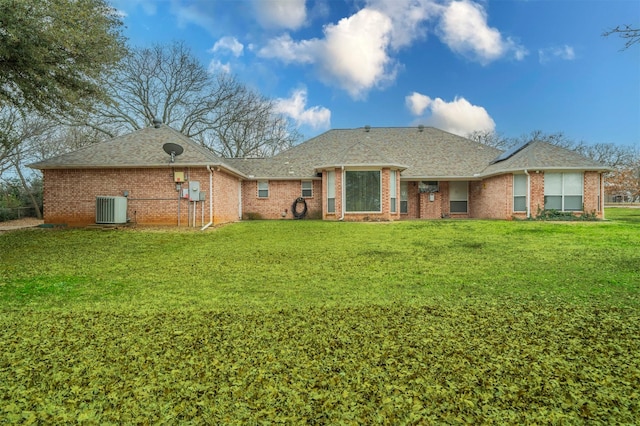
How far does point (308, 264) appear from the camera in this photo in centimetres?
774

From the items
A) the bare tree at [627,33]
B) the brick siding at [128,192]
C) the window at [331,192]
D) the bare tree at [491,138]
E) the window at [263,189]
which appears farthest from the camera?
the bare tree at [491,138]

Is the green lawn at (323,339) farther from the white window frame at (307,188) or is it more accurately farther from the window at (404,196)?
the window at (404,196)

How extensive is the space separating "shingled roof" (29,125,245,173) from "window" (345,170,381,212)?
5.74m

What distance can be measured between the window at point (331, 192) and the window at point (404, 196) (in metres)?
5.15

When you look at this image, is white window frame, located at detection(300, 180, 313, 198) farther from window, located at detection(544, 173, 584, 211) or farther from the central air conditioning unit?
window, located at detection(544, 173, 584, 211)

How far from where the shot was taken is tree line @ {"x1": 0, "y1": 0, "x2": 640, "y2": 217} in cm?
880

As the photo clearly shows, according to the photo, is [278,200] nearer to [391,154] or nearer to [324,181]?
[324,181]

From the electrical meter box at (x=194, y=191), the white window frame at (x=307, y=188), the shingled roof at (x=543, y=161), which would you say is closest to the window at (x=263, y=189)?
the white window frame at (x=307, y=188)

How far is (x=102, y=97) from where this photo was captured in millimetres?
11352

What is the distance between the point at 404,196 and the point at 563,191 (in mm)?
7489

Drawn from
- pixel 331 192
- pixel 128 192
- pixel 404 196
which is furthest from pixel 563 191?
pixel 128 192

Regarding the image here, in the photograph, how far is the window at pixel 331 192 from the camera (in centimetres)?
1712

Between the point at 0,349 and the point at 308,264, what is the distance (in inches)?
200

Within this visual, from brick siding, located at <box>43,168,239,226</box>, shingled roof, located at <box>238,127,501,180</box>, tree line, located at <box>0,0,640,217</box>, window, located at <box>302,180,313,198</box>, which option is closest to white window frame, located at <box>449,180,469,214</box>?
shingled roof, located at <box>238,127,501,180</box>
